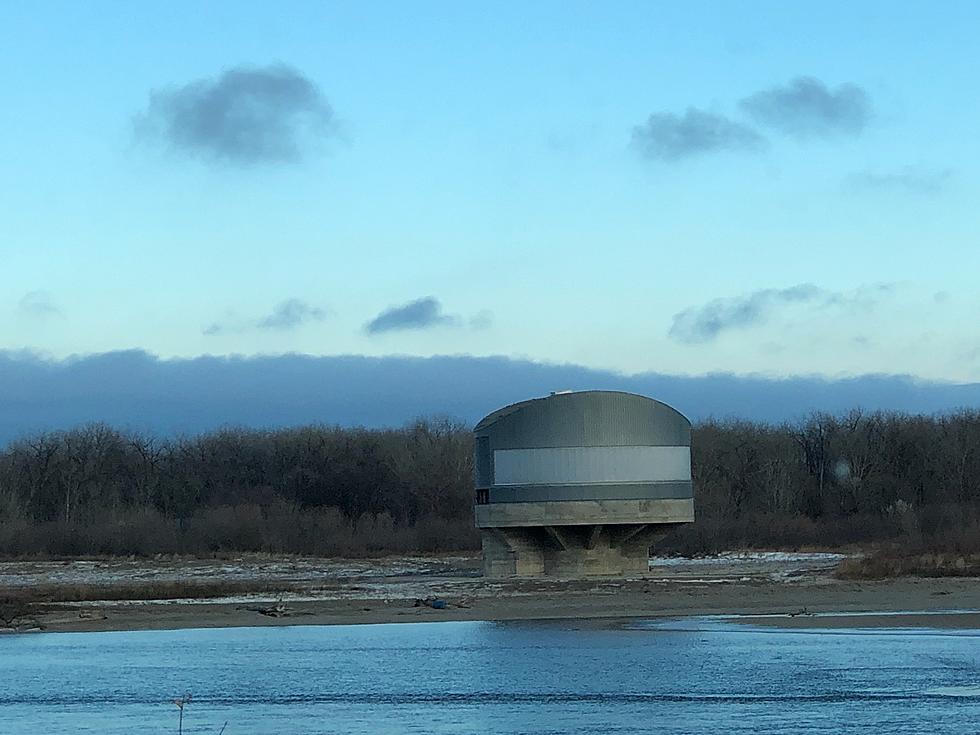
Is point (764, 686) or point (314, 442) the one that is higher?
point (314, 442)

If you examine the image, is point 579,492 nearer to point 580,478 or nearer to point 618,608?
point 580,478

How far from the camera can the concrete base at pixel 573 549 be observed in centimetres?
5700

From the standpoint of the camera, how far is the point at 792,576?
60375 mm

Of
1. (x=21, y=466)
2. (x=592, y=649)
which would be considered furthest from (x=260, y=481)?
(x=592, y=649)

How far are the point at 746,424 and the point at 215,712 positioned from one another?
4413 inches

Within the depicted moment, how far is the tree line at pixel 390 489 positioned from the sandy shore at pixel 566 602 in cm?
2191

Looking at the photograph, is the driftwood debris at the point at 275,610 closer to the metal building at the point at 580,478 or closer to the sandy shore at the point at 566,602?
the sandy shore at the point at 566,602

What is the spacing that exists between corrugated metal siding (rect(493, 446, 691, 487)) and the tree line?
2543cm

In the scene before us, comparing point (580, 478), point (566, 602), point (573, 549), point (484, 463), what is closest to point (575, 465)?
point (580, 478)

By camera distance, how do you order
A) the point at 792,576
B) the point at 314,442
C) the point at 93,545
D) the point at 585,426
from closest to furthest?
the point at 585,426, the point at 792,576, the point at 93,545, the point at 314,442

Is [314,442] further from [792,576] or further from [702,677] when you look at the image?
[702,677]

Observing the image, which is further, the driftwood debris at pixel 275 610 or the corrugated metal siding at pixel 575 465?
the corrugated metal siding at pixel 575 465

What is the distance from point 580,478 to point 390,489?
5749 cm

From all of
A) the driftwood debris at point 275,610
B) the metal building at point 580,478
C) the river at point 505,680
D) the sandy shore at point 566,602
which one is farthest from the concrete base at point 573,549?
the river at point 505,680
